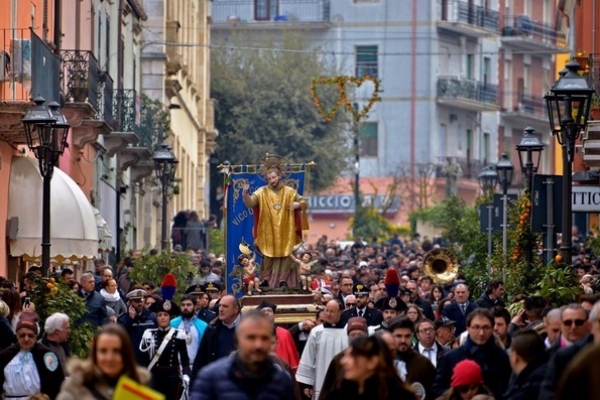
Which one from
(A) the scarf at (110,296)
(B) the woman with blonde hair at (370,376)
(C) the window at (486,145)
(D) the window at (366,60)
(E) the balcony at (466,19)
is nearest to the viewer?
(B) the woman with blonde hair at (370,376)

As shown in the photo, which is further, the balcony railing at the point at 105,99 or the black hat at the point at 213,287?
the balcony railing at the point at 105,99

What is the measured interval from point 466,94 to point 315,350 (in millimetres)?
65051

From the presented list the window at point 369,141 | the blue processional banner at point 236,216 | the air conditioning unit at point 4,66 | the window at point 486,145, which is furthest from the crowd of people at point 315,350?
the window at point 486,145

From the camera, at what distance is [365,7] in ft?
272

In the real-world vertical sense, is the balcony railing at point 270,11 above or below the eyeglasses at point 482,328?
above

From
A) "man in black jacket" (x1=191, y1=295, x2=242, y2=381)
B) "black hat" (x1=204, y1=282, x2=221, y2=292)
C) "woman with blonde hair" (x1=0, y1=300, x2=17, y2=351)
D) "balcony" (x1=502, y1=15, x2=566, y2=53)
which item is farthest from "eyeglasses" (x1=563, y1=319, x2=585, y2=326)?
"balcony" (x1=502, y1=15, x2=566, y2=53)

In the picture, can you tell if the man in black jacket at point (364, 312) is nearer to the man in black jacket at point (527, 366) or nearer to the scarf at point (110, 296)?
the scarf at point (110, 296)

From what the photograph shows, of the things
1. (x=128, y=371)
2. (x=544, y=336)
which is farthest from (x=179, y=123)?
(x=128, y=371)

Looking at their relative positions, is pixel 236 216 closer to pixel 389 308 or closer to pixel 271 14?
pixel 389 308

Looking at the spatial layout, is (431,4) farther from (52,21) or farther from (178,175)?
(52,21)

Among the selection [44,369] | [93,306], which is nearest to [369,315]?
[93,306]

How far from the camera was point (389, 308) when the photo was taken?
22359 mm

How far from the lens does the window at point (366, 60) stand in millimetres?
82688

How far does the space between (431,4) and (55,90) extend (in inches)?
1995
